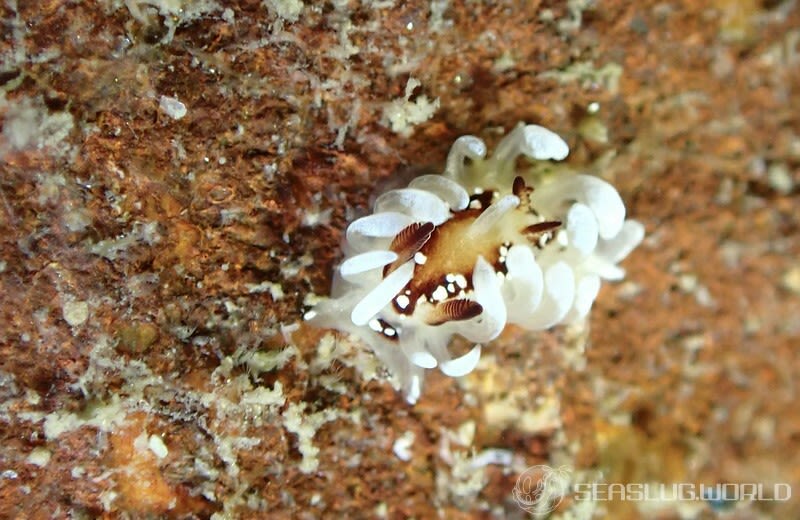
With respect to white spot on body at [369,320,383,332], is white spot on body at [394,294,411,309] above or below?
above

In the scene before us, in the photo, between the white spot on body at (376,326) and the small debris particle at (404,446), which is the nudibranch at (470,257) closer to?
the white spot on body at (376,326)

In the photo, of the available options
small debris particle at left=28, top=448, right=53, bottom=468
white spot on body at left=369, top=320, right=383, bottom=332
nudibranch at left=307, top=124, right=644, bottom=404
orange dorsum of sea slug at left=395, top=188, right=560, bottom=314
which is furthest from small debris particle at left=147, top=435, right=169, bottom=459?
orange dorsum of sea slug at left=395, top=188, right=560, bottom=314

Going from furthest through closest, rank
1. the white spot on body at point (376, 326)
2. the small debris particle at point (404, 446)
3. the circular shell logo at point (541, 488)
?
the circular shell logo at point (541, 488), the small debris particle at point (404, 446), the white spot on body at point (376, 326)

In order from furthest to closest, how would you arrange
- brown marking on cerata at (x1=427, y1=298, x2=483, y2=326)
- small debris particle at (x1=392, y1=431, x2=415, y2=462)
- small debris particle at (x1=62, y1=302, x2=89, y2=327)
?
small debris particle at (x1=392, y1=431, x2=415, y2=462) → brown marking on cerata at (x1=427, y1=298, x2=483, y2=326) → small debris particle at (x1=62, y1=302, x2=89, y2=327)

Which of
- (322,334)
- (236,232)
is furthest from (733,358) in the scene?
(236,232)

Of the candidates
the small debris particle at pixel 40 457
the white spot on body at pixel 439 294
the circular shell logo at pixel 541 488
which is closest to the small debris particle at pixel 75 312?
the small debris particle at pixel 40 457

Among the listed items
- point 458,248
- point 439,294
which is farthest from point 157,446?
point 458,248

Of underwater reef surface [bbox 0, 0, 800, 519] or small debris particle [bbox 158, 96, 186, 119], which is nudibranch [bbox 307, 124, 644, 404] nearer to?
underwater reef surface [bbox 0, 0, 800, 519]
